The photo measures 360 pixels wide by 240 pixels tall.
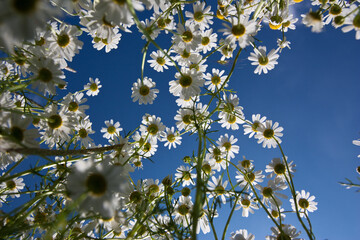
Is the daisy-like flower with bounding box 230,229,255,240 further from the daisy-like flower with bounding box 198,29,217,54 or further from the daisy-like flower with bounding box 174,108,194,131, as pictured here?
the daisy-like flower with bounding box 198,29,217,54

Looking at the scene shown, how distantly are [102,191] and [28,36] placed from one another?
342 mm

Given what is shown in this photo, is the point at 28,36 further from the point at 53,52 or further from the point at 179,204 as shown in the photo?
the point at 179,204

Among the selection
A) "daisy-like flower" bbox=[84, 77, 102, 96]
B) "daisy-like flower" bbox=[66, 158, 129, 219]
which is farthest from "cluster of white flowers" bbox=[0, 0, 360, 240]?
"daisy-like flower" bbox=[84, 77, 102, 96]

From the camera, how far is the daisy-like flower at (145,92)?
4.25 ft

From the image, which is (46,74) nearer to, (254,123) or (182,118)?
(182,118)

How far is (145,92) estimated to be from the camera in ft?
4.32

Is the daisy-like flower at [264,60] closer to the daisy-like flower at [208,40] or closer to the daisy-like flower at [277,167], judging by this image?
the daisy-like flower at [208,40]

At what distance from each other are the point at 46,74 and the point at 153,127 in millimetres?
662

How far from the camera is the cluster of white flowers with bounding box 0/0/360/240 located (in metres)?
0.50

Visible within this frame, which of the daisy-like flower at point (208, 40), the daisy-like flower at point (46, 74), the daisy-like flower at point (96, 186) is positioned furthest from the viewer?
the daisy-like flower at point (208, 40)

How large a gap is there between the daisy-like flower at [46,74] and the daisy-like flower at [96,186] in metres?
0.41

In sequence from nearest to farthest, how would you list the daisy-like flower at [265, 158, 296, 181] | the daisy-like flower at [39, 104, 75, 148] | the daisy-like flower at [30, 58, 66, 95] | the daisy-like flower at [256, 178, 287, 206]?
the daisy-like flower at [30, 58, 66, 95], the daisy-like flower at [39, 104, 75, 148], the daisy-like flower at [256, 178, 287, 206], the daisy-like flower at [265, 158, 296, 181]

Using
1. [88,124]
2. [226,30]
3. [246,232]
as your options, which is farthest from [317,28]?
[88,124]

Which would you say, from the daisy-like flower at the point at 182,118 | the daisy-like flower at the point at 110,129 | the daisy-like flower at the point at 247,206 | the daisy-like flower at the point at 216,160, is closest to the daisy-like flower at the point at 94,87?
→ the daisy-like flower at the point at 110,129
